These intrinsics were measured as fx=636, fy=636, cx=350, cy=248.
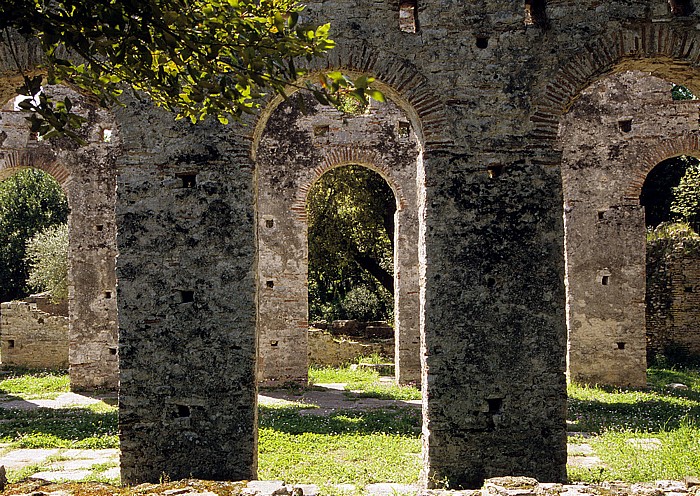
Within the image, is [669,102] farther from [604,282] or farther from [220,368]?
[220,368]

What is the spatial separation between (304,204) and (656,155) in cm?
690

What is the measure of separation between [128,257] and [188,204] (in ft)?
2.52

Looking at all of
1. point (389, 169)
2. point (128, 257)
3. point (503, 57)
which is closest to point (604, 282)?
point (389, 169)

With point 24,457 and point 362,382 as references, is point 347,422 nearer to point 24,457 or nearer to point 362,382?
point 24,457

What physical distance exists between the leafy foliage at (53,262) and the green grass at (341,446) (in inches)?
464

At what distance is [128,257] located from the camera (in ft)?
20.1

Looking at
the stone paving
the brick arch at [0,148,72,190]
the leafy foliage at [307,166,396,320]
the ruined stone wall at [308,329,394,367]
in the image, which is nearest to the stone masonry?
the stone paving

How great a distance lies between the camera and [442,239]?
608cm

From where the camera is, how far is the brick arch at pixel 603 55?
6.14 meters

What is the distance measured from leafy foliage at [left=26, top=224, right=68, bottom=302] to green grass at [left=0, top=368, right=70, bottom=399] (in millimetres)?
4327

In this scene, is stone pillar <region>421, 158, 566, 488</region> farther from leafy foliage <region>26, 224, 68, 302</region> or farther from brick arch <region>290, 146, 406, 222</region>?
leafy foliage <region>26, 224, 68, 302</region>

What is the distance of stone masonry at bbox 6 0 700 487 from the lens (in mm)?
5996

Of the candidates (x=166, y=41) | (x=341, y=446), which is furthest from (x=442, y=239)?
(x=166, y=41)

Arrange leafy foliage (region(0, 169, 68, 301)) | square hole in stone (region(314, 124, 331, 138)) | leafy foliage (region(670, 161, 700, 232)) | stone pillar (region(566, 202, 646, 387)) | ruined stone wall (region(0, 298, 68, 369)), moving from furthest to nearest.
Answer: leafy foliage (region(0, 169, 68, 301)) → leafy foliage (region(670, 161, 700, 232)) → ruined stone wall (region(0, 298, 68, 369)) → square hole in stone (region(314, 124, 331, 138)) → stone pillar (region(566, 202, 646, 387))
